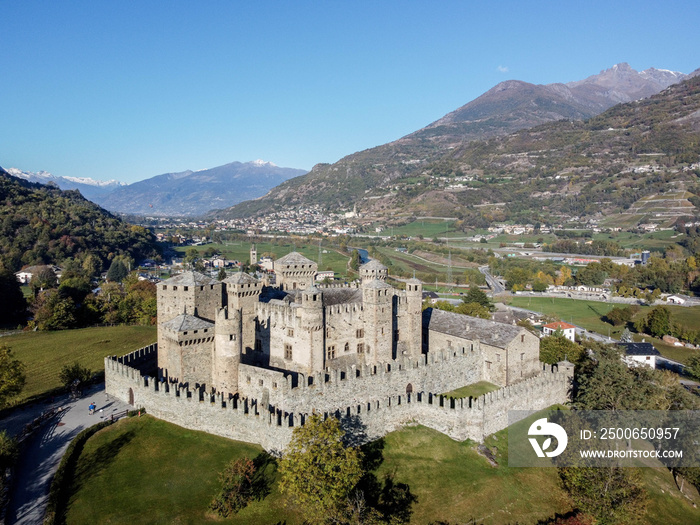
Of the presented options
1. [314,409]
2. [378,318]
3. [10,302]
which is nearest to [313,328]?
[378,318]

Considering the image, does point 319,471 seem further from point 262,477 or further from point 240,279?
point 240,279

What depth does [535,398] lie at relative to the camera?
45.0 meters

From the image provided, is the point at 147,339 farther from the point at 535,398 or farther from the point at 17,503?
the point at 535,398

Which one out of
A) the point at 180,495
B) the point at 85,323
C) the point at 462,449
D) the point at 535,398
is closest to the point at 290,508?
the point at 180,495

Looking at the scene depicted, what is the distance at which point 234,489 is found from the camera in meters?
30.0

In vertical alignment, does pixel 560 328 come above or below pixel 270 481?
below

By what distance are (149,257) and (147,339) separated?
112 meters

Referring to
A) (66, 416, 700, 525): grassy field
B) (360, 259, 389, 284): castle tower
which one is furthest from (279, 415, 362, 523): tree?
(360, 259, 389, 284): castle tower

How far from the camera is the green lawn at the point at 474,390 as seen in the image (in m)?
44.5

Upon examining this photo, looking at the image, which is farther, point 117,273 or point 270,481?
point 117,273

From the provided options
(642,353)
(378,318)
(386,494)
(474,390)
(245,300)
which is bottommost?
(642,353)

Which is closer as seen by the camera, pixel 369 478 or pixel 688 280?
pixel 369 478

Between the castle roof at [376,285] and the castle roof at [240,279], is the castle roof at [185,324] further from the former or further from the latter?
the castle roof at [376,285]

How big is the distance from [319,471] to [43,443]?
→ 72.8 feet
